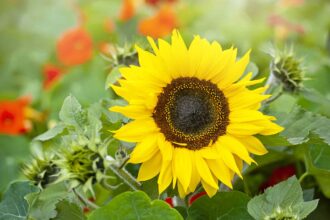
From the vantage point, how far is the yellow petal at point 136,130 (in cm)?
84

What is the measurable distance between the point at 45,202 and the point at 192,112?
0.23m

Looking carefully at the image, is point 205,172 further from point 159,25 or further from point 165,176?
point 159,25

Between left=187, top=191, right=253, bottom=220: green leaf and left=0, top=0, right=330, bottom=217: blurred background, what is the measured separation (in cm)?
64

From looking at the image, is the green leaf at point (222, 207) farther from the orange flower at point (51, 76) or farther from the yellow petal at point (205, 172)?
the orange flower at point (51, 76)

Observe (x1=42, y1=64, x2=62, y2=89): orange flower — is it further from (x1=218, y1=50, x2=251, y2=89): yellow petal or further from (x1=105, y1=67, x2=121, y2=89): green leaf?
(x1=218, y1=50, x2=251, y2=89): yellow petal

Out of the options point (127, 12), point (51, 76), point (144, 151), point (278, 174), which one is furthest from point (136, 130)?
Answer: point (127, 12)

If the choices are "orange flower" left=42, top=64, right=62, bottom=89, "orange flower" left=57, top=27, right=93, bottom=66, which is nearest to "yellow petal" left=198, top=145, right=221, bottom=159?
"orange flower" left=42, top=64, right=62, bottom=89

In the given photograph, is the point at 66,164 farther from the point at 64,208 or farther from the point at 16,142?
the point at 16,142

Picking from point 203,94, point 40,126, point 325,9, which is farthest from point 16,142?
point 325,9

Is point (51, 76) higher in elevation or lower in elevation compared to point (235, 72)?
lower

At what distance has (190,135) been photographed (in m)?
0.90

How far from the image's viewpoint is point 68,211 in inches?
36.1

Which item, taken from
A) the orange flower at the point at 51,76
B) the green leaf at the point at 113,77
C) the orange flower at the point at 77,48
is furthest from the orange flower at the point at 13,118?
the green leaf at the point at 113,77

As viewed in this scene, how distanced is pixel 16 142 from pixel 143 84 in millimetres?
973
